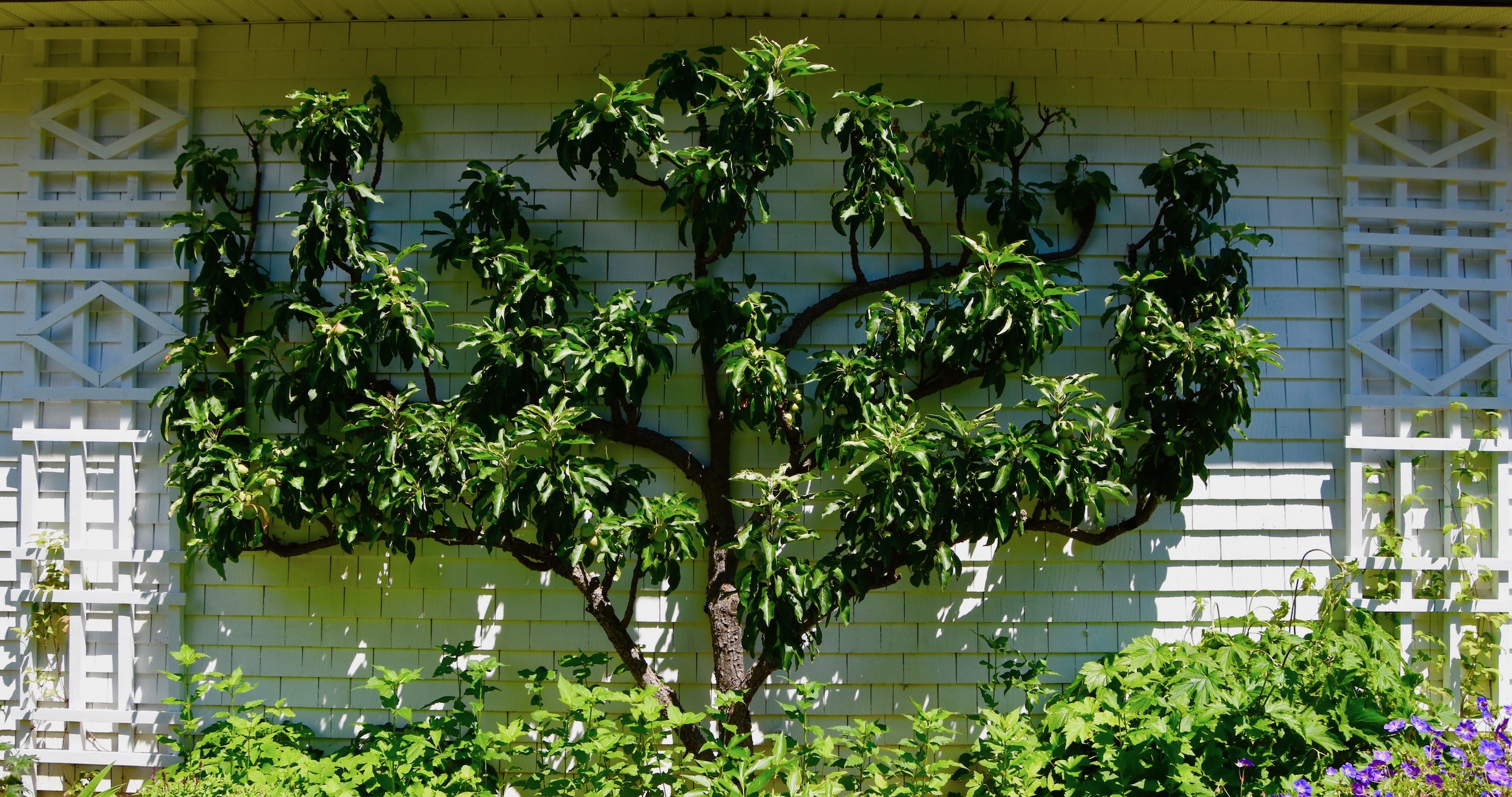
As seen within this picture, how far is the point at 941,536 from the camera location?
3.37 m

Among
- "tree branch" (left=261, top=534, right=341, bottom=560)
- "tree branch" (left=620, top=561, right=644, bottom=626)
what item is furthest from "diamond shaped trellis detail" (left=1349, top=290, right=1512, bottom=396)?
"tree branch" (left=261, top=534, right=341, bottom=560)

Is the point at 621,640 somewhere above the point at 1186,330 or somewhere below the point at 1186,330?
below

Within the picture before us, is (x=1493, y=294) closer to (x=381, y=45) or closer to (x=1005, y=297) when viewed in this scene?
(x=1005, y=297)

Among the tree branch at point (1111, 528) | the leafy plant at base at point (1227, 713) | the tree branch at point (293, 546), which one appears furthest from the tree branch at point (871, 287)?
the tree branch at point (293, 546)

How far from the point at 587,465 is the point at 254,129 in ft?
7.34

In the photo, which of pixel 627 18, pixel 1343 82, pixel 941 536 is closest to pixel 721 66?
pixel 627 18

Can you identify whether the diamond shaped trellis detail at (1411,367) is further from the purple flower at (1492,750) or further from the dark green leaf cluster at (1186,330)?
the purple flower at (1492,750)

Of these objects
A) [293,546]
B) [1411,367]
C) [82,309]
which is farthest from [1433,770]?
[82,309]

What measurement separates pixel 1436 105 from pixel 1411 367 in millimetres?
1167

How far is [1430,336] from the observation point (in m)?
3.97

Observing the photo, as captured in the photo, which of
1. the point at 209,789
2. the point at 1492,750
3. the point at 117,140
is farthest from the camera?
the point at 117,140

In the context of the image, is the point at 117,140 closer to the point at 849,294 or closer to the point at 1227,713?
the point at 849,294

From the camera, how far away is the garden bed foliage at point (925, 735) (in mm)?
3080

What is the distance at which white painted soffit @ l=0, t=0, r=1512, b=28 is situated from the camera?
3.82 meters
